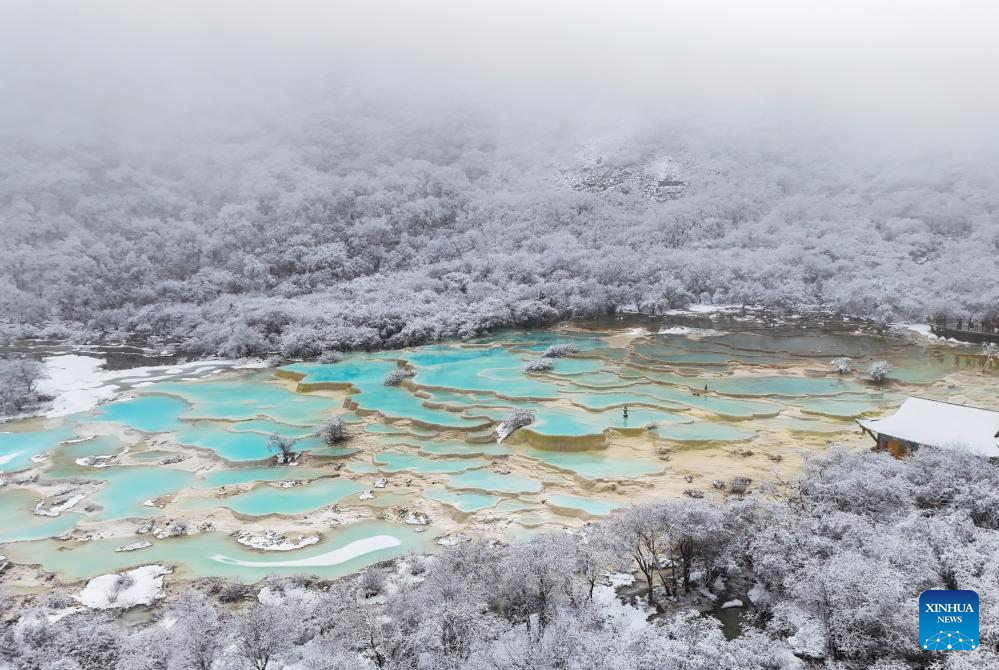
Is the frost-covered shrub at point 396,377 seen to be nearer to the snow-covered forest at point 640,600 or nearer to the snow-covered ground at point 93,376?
the snow-covered ground at point 93,376

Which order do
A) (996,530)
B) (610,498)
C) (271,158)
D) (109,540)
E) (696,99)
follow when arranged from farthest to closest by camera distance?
1. (696,99)
2. (271,158)
3. (610,498)
4. (109,540)
5. (996,530)

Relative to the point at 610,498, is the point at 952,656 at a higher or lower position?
higher

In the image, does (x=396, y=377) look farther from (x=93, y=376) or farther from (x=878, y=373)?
(x=878, y=373)

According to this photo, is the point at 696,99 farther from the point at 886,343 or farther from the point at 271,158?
the point at 886,343

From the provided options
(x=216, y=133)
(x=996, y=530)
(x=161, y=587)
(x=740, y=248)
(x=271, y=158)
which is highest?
(x=216, y=133)

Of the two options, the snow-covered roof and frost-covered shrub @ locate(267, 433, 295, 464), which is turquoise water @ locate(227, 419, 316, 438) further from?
the snow-covered roof

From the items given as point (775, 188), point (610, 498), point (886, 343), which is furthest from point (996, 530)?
point (775, 188)
